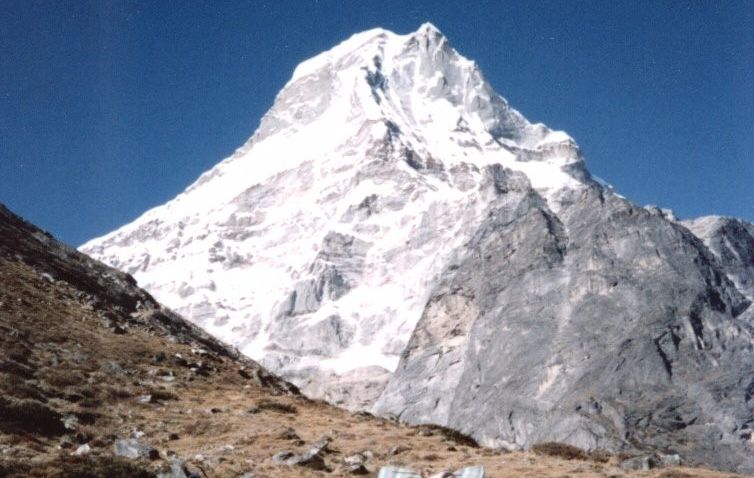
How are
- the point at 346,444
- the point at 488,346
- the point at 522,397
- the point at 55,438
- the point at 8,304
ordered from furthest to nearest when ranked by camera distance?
the point at 488,346
the point at 522,397
the point at 8,304
the point at 346,444
the point at 55,438

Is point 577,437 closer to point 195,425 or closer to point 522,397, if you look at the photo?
point 522,397

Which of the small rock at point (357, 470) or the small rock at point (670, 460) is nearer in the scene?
the small rock at point (357, 470)

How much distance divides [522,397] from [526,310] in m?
33.3

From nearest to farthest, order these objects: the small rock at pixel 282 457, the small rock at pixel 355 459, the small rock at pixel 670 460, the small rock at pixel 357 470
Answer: the small rock at pixel 357 470, the small rock at pixel 282 457, the small rock at pixel 355 459, the small rock at pixel 670 460

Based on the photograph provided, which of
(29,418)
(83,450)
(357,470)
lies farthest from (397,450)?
(29,418)

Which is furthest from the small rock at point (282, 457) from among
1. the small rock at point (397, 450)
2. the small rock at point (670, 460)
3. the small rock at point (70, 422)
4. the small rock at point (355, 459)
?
the small rock at point (670, 460)

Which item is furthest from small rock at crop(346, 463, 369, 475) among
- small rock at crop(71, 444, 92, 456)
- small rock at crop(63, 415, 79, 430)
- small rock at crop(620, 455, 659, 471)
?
small rock at crop(620, 455, 659, 471)

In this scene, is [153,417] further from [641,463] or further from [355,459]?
[641,463]

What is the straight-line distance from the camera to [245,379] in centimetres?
4253

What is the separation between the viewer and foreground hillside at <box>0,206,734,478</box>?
2480 cm

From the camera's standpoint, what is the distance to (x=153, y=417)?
30828 mm

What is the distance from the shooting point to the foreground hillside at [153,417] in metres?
24.8

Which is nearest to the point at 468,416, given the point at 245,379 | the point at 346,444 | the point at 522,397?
the point at 522,397

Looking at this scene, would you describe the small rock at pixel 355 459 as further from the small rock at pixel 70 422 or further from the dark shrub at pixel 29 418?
the dark shrub at pixel 29 418
